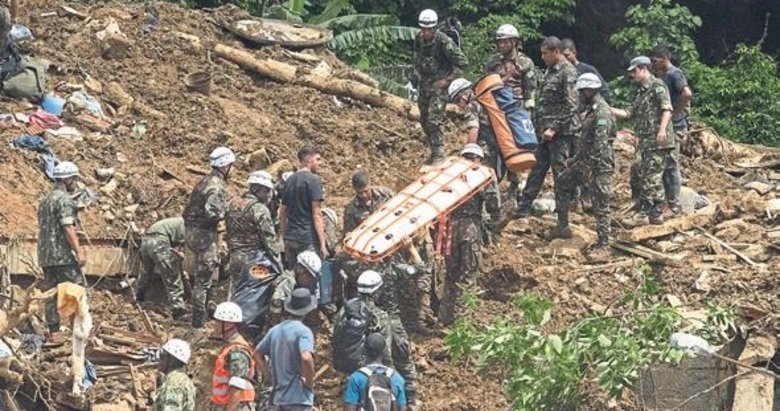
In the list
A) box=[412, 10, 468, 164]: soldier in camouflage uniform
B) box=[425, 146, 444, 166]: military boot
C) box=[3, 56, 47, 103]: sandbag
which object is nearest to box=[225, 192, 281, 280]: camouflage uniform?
box=[412, 10, 468, 164]: soldier in camouflage uniform

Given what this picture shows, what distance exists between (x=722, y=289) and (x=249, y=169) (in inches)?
220

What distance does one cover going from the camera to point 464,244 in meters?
16.0

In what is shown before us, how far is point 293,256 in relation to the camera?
15.8 m

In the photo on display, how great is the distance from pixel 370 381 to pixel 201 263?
3191 millimetres

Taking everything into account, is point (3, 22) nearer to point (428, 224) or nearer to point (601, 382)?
point (428, 224)

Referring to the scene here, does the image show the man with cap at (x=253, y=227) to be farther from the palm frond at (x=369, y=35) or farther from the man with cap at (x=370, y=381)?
the palm frond at (x=369, y=35)

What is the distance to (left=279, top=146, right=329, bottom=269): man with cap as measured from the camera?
15.6 m

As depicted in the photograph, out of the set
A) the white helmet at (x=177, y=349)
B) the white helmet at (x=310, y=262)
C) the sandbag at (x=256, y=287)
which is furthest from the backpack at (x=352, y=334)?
the white helmet at (x=177, y=349)

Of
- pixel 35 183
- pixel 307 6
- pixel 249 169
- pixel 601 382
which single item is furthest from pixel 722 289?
pixel 307 6

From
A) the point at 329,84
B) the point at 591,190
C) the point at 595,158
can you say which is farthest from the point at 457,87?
the point at 329,84

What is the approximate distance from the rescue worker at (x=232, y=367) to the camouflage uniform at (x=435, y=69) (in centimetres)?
567

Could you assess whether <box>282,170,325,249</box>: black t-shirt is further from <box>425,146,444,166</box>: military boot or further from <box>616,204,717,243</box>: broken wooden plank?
<box>425,146,444,166</box>: military boot

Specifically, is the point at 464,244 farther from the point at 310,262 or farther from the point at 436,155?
the point at 436,155

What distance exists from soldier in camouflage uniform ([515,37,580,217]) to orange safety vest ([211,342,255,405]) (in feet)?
15.8
